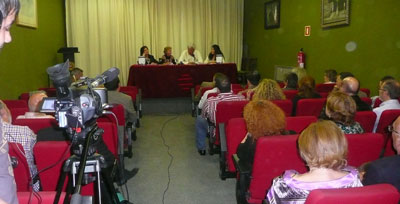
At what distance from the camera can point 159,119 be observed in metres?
6.29

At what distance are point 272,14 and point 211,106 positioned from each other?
543cm

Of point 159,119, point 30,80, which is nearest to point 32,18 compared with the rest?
point 30,80

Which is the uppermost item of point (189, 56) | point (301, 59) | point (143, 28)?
point (143, 28)

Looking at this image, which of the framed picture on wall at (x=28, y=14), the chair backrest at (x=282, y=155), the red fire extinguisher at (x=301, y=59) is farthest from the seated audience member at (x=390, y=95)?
the framed picture on wall at (x=28, y=14)

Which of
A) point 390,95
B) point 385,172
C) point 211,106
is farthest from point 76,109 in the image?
point 390,95

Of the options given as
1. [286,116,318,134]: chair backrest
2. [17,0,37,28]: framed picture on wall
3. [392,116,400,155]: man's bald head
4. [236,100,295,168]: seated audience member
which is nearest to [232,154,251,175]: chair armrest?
[236,100,295,168]: seated audience member

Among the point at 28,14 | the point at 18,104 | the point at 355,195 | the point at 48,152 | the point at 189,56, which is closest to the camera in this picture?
the point at 355,195

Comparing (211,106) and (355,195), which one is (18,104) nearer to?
(211,106)

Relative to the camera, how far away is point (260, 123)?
227 cm

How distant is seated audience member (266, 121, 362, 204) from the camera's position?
146cm

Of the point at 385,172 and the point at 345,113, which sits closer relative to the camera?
the point at 385,172

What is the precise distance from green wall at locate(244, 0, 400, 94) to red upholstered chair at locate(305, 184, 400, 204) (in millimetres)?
4192

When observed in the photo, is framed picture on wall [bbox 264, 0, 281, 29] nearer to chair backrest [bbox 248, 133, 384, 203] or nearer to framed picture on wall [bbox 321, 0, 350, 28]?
framed picture on wall [bbox 321, 0, 350, 28]

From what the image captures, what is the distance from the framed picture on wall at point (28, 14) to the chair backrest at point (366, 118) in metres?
5.35
